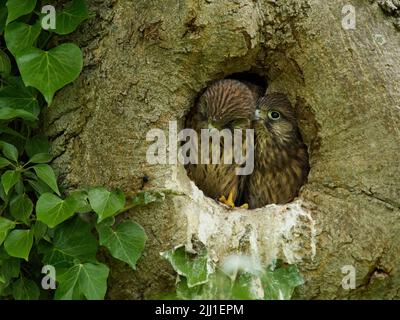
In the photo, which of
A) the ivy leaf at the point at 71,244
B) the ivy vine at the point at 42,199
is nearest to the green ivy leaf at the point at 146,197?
the ivy vine at the point at 42,199

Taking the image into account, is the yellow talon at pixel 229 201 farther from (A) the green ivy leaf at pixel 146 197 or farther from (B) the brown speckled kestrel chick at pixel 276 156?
(A) the green ivy leaf at pixel 146 197

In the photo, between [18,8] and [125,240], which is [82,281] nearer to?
[125,240]

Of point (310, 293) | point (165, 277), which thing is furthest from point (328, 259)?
point (165, 277)

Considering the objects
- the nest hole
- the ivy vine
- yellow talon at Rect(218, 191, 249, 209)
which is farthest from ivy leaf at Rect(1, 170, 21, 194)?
yellow talon at Rect(218, 191, 249, 209)

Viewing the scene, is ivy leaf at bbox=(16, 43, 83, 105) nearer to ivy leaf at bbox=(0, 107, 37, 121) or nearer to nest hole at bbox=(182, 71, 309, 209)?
ivy leaf at bbox=(0, 107, 37, 121)

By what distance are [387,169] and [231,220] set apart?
2.53ft

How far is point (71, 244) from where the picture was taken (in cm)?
380

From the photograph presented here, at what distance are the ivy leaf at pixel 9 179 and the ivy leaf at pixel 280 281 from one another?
47.2 inches

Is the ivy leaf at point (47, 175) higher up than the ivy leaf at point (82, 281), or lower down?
higher up

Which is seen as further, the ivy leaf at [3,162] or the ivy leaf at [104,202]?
the ivy leaf at [3,162]

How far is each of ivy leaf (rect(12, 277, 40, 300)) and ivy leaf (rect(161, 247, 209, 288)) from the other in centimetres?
65

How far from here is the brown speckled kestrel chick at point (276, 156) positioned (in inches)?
181

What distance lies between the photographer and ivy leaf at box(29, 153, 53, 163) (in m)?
3.87
